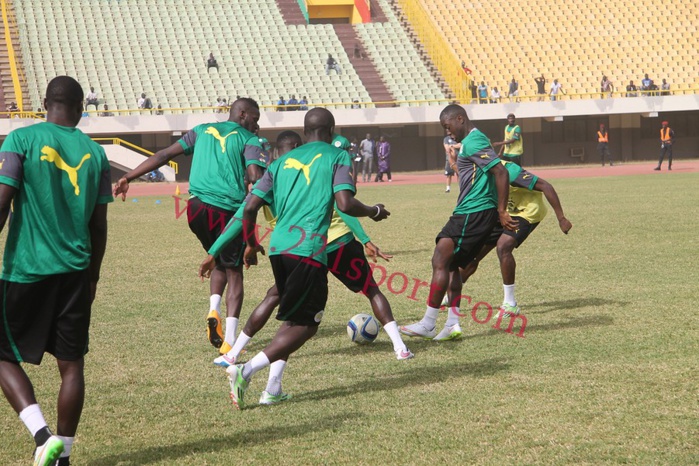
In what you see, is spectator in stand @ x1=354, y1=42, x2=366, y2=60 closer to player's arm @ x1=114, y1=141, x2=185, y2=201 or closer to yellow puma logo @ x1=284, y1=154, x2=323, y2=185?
player's arm @ x1=114, y1=141, x2=185, y2=201

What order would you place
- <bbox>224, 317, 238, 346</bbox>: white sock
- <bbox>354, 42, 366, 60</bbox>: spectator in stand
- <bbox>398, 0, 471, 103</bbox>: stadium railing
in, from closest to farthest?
<bbox>224, 317, 238, 346</bbox>: white sock, <bbox>398, 0, 471, 103</bbox>: stadium railing, <bbox>354, 42, 366, 60</bbox>: spectator in stand

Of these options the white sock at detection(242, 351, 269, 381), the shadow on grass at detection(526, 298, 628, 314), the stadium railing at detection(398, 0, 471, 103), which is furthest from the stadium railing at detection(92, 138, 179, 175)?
the white sock at detection(242, 351, 269, 381)

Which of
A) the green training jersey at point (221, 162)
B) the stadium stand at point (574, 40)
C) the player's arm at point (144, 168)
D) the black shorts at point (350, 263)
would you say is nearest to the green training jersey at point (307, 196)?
the black shorts at point (350, 263)

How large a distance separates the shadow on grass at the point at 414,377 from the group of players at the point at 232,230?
31 cm

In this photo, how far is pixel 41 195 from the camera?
4.57 meters

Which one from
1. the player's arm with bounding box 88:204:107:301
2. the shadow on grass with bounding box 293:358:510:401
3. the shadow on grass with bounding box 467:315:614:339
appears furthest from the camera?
the shadow on grass with bounding box 467:315:614:339

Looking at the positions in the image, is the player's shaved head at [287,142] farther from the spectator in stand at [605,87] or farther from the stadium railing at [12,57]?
the spectator in stand at [605,87]

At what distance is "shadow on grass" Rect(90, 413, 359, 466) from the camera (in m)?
5.00

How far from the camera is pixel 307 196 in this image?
5852 mm

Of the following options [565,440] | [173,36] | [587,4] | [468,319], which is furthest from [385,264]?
[587,4]

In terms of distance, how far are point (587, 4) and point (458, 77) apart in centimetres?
1143

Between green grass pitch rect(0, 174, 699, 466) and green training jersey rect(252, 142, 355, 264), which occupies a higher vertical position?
green training jersey rect(252, 142, 355, 264)

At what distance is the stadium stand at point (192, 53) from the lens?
136 feet

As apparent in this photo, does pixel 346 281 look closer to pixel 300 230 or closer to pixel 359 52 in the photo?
pixel 300 230
